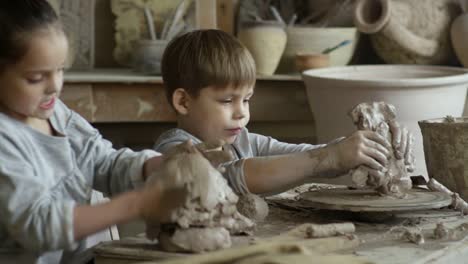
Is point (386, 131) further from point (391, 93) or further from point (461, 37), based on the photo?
point (461, 37)

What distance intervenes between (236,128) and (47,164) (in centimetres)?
59

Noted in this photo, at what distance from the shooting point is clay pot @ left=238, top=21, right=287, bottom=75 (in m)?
4.46

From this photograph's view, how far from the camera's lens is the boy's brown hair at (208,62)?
2.24 m

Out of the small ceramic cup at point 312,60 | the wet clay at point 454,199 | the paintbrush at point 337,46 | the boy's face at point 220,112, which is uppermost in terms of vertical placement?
the paintbrush at point 337,46

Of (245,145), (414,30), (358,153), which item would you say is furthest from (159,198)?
(414,30)

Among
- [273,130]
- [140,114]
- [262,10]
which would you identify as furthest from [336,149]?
[262,10]

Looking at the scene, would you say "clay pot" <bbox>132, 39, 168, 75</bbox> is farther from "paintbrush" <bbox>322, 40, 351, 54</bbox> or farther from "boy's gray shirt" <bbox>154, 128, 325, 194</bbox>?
"boy's gray shirt" <bbox>154, 128, 325, 194</bbox>

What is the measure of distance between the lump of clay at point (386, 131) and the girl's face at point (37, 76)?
762 millimetres

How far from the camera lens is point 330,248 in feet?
5.90

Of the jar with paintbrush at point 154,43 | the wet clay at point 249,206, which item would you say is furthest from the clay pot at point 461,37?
the wet clay at point 249,206

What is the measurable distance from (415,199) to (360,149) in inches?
7.5

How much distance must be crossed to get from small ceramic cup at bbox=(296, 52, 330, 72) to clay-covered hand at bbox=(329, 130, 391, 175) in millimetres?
2341

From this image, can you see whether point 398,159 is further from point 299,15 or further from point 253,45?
point 299,15

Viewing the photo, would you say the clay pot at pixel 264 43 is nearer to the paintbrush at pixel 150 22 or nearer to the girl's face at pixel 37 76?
the paintbrush at pixel 150 22
